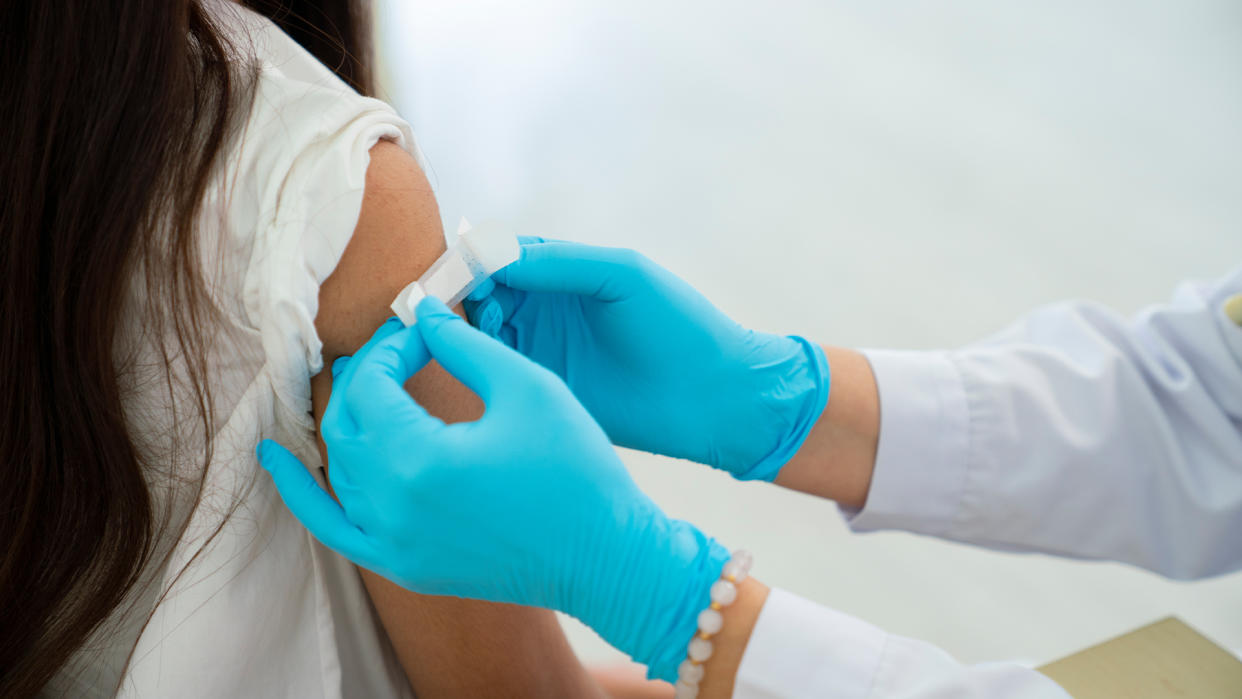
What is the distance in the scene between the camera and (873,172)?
2893 mm

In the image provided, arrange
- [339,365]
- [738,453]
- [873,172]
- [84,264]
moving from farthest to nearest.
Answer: [873,172]
[738,453]
[339,365]
[84,264]

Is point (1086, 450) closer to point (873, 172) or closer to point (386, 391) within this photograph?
point (386, 391)

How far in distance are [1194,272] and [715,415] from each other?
7.49 ft

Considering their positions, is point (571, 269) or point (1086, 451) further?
point (1086, 451)

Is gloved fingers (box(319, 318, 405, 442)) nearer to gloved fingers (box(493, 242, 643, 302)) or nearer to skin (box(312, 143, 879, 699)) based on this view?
skin (box(312, 143, 879, 699))

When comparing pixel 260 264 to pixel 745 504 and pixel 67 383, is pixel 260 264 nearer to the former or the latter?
pixel 67 383

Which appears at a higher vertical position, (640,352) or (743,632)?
(640,352)

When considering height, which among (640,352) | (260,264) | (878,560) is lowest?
(878,560)

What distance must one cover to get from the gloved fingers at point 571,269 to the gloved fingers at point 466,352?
0.55 ft

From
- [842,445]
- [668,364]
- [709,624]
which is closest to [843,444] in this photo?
[842,445]

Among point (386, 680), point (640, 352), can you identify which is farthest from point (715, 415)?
point (386, 680)

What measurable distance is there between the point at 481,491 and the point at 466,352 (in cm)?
12

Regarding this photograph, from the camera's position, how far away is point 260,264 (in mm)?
648

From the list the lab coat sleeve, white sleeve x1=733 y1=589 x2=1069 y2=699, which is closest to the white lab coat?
the lab coat sleeve
